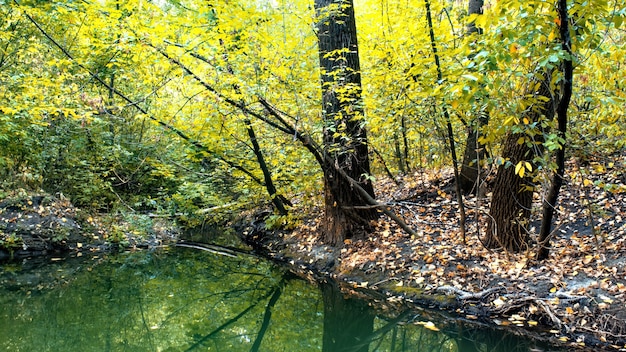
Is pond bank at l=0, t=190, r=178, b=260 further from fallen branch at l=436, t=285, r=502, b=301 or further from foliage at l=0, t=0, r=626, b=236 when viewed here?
fallen branch at l=436, t=285, r=502, b=301

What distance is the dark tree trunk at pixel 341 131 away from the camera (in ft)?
20.2

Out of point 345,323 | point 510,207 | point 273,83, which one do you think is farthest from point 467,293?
point 273,83

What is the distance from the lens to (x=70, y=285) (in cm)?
648

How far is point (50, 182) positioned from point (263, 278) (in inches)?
248

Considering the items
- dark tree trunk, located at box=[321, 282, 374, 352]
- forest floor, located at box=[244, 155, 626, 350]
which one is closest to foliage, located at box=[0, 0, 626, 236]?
forest floor, located at box=[244, 155, 626, 350]

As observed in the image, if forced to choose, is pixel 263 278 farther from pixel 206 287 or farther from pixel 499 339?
pixel 499 339

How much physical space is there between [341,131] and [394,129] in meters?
1.03

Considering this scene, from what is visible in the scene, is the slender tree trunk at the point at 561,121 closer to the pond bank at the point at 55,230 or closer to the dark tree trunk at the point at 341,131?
the dark tree trunk at the point at 341,131

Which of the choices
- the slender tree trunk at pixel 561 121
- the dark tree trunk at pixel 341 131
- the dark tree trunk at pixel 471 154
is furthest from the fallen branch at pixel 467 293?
the dark tree trunk at pixel 341 131

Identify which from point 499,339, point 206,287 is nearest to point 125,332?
point 206,287

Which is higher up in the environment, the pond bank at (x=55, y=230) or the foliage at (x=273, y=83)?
the foliage at (x=273, y=83)

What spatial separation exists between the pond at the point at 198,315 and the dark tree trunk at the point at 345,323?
0.04 feet

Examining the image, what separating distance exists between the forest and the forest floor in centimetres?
2

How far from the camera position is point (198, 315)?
206 inches
